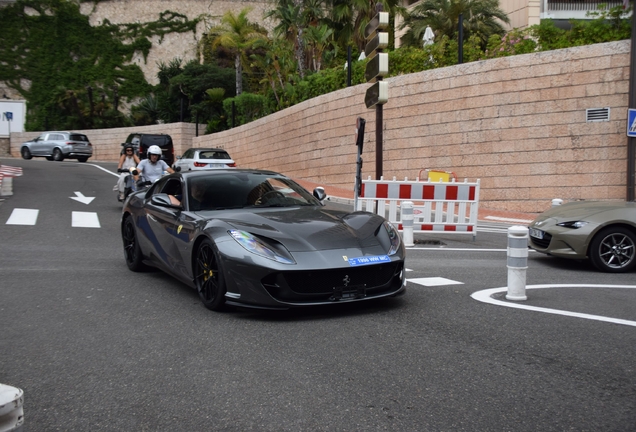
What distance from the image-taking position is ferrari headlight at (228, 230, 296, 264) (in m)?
5.89

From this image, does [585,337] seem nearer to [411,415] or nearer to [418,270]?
[411,415]

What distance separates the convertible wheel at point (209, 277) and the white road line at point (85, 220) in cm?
790

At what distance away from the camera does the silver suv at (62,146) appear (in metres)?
41.3

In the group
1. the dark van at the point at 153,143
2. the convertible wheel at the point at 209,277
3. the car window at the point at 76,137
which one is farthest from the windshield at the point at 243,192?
the car window at the point at 76,137

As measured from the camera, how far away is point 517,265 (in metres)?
6.87

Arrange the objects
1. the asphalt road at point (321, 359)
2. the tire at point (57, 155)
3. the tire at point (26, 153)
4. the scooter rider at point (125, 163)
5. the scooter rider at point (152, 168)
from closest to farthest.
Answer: the asphalt road at point (321, 359) → the scooter rider at point (152, 168) → the scooter rider at point (125, 163) → the tire at point (57, 155) → the tire at point (26, 153)

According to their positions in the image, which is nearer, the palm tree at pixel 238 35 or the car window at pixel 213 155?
the car window at pixel 213 155

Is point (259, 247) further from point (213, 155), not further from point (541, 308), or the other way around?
point (213, 155)

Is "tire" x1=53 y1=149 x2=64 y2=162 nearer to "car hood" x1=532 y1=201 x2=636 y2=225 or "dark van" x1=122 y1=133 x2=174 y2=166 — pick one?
"dark van" x1=122 y1=133 x2=174 y2=166

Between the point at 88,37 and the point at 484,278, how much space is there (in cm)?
6002

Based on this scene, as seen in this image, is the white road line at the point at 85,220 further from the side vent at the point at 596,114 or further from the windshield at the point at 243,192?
the side vent at the point at 596,114

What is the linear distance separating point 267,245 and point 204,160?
1952cm

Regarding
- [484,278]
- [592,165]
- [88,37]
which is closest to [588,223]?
[484,278]

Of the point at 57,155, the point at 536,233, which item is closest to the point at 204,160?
the point at 536,233
